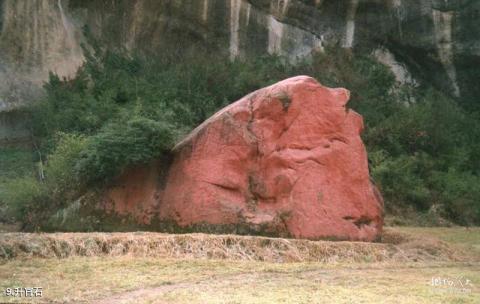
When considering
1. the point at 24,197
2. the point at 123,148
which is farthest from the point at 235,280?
the point at 24,197

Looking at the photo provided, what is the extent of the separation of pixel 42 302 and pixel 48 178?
7.34 metres

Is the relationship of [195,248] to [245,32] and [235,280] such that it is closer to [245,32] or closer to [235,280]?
[235,280]

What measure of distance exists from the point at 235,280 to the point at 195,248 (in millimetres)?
1722

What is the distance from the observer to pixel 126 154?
12.9 meters

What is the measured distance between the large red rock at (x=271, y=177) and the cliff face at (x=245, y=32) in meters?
10.3

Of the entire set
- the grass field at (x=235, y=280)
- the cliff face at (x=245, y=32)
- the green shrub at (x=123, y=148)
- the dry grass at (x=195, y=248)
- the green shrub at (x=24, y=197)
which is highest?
the cliff face at (x=245, y=32)

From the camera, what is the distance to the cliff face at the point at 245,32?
867 inches

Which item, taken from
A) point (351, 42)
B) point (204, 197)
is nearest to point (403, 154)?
point (351, 42)

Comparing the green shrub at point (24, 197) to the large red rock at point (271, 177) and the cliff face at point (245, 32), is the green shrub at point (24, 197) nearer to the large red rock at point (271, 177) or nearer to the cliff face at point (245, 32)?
the large red rock at point (271, 177)

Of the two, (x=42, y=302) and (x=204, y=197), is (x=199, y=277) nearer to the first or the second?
(x=42, y=302)

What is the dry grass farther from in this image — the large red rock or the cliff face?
the cliff face

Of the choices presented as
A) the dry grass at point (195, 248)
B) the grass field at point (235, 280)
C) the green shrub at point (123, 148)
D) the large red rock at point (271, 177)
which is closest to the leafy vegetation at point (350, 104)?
the green shrub at point (123, 148)

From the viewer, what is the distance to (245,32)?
24484 millimetres

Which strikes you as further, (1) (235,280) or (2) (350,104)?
(2) (350,104)
